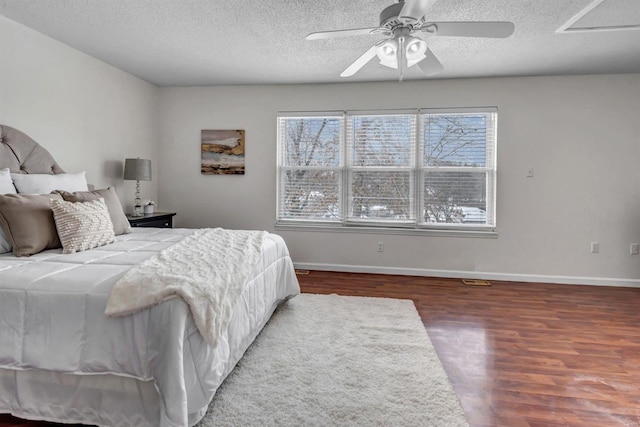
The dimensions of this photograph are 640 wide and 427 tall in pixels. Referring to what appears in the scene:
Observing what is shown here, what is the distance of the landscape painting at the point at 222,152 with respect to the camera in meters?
5.00

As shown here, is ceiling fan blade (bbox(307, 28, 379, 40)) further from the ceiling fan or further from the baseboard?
the baseboard

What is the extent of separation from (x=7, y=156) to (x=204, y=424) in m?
2.64

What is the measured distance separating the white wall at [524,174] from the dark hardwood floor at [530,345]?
13.8 inches

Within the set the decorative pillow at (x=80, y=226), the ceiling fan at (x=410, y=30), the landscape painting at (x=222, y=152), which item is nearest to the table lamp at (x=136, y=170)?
the landscape painting at (x=222, y=152)

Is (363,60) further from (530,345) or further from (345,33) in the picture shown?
(530,345)

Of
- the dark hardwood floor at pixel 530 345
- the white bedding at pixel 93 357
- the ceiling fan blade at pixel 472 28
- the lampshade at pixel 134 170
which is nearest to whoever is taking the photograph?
the white bedding at pixel 93 357

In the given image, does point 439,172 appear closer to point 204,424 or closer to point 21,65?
point 204,424

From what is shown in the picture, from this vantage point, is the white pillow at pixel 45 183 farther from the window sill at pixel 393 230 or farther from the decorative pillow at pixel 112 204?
the window sill at pixel 393 230

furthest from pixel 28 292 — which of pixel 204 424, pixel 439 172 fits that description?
pixel 439 172

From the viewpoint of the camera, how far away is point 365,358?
2389 millimetres

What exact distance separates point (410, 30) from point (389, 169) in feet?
8.31

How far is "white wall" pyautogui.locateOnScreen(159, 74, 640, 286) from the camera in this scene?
4.24 metres

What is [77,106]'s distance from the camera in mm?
3670

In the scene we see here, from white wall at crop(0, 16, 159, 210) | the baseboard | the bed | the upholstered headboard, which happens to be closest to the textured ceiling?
white wall at crop(0, 16, 159, 210)
